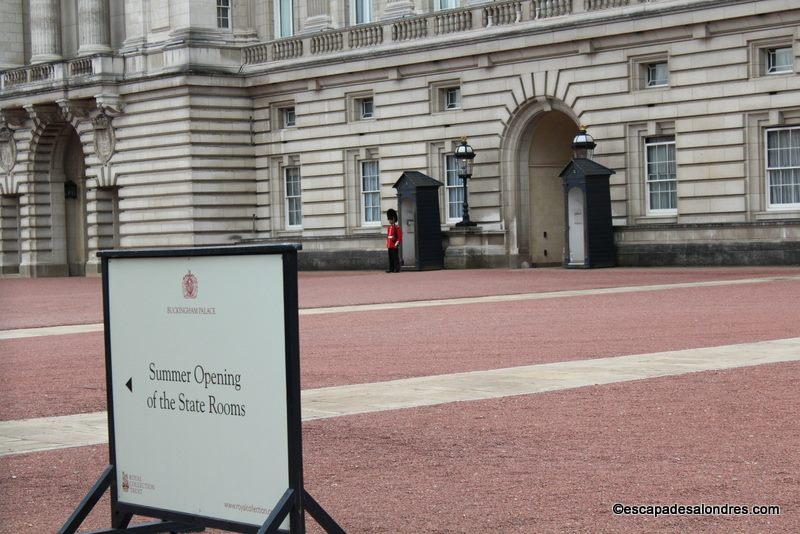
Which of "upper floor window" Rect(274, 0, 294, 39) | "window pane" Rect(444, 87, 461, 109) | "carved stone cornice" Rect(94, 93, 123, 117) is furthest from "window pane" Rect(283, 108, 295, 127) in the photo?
"window pane" Rect(444, 87, 461, 109)

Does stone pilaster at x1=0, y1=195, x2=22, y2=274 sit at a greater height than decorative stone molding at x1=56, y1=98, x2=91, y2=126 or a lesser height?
lesser

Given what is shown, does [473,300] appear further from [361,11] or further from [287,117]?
[287,117]

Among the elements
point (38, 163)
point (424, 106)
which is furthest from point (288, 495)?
point (38, 163)

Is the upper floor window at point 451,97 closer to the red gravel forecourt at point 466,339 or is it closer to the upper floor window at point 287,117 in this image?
the upper floor window at point 287,117

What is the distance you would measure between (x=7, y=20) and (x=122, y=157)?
1193 centimetres

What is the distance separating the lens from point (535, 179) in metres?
43.8

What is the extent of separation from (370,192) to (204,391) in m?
41.5

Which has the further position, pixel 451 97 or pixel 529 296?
pixel 451 97

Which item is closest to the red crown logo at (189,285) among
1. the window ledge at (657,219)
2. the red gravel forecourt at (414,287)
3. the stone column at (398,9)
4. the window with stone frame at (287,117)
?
the red gravel forecourt at (414,287)

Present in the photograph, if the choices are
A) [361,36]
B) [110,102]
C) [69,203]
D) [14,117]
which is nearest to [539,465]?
[361,36]

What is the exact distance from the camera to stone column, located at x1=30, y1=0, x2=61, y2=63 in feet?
197

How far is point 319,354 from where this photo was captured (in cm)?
1803

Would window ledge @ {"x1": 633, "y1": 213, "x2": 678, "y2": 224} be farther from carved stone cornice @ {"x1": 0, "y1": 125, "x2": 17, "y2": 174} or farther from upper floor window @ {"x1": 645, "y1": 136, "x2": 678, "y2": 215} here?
carved stone cornice @ {"x1": 0, "y1": 125, "x2": 17, "y2": 174}

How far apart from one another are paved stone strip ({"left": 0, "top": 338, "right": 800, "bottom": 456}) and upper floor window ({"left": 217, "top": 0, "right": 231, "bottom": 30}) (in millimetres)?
38240
